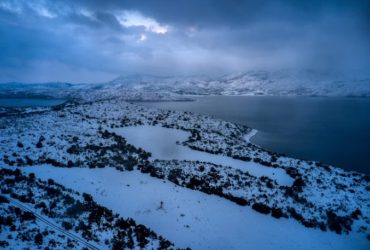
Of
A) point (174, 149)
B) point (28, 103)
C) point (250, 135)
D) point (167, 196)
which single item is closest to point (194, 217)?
point (167, 196)

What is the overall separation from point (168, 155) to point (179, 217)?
18066mm

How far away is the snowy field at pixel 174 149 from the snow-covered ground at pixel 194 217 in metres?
10.1

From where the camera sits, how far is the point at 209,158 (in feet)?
132

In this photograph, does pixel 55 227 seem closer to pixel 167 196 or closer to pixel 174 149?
pixel 167 196

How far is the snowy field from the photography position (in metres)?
35.2

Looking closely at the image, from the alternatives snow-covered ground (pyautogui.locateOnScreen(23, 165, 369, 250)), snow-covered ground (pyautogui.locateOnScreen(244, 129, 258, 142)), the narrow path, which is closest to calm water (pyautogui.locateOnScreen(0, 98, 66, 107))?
snow-covered ground (pyautogui.locateOnScreen(244, 129, 258, 142))

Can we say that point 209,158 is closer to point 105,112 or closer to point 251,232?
point 251,232

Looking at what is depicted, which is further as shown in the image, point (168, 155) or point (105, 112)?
point (105, 112)

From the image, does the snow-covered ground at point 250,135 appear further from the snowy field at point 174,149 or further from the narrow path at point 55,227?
the narrow path at point 55,227

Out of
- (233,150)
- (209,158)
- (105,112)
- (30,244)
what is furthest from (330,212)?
(105,112)

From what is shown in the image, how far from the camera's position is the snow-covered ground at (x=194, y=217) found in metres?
19.9

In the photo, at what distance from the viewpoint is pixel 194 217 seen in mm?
22422

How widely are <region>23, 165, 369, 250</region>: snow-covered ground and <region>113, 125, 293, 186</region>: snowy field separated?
10.1m

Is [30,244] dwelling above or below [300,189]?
above
